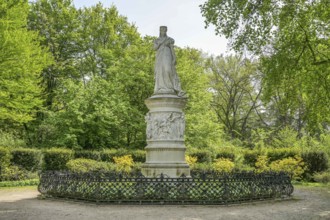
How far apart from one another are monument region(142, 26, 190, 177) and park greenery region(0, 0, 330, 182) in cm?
350

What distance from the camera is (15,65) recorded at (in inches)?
891

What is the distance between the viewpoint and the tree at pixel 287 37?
15.5 meters

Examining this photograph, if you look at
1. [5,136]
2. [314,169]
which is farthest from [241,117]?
[5,136]

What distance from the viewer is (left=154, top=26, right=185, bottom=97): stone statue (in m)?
14.8

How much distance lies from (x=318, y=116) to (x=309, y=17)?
518 centimetres

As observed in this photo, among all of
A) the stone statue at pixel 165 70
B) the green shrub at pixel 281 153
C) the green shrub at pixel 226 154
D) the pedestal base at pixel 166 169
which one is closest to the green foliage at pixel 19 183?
the pedestal base at pixel 166 169

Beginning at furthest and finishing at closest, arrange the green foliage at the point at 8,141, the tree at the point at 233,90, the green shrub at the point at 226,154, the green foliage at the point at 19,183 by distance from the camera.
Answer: the tree at the point at 233,90 → the green shrub at the point at 226,154 → the green foliage at the point at 8,141 → the green foliage at the point at 19,183

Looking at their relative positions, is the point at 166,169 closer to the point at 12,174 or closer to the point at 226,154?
the point at 12,174

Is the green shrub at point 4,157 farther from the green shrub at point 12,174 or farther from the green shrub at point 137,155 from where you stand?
the green shrub at point 137,155

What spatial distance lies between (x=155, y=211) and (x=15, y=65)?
53.7 feet

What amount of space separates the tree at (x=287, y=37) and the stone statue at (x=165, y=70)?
116 inches

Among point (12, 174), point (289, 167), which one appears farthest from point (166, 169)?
point (289, 167)

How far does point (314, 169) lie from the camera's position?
26.5 meters

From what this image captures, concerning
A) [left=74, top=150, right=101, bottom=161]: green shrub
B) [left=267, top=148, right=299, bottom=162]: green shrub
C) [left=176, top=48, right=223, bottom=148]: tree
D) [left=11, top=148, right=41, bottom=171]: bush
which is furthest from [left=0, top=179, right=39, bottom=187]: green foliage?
[left=267, top=148, right=299, bottom=162]: green shrub
